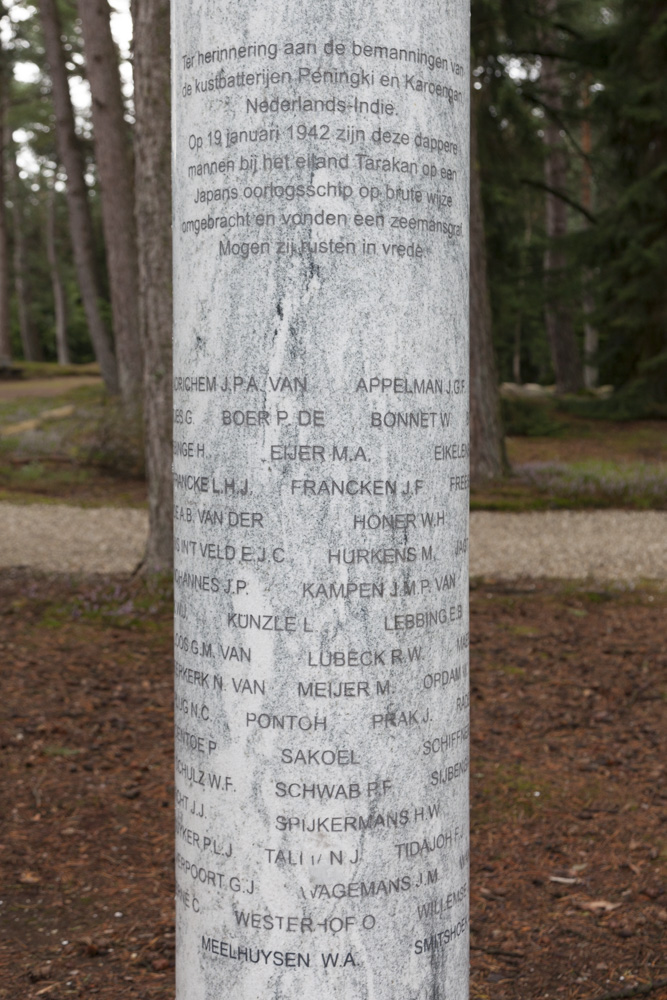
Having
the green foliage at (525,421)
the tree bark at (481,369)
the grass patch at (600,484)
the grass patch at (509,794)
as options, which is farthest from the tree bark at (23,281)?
the grass patch at (509,794)

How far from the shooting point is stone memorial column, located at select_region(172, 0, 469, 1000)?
2.40 m

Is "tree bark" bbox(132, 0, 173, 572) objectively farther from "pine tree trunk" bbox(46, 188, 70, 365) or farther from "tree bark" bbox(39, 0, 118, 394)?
"pine tree trunk" bbox(46, 188, 70, 365)

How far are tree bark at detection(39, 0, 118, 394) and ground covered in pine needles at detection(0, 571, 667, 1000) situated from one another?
13662 millimetres

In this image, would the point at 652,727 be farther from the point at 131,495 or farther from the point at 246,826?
the point at 131,495

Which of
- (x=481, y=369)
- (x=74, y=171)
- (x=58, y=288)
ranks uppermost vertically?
(x=58, y=288)

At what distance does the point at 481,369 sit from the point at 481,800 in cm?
774

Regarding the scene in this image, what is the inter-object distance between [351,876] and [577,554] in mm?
7553

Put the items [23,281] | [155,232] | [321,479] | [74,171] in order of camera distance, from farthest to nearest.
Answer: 1. [23,281]
2. [74,171]
3. [155,232]
4. [321,479]

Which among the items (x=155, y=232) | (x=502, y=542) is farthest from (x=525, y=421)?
(x=155, y=232)

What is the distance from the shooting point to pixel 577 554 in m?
9.71

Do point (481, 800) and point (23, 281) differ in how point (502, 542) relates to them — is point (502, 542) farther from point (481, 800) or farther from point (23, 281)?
point (23, 281)

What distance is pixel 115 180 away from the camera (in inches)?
615

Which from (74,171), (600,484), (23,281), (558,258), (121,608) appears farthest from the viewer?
(23,281)

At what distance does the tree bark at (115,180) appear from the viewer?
→ 1491 cm
